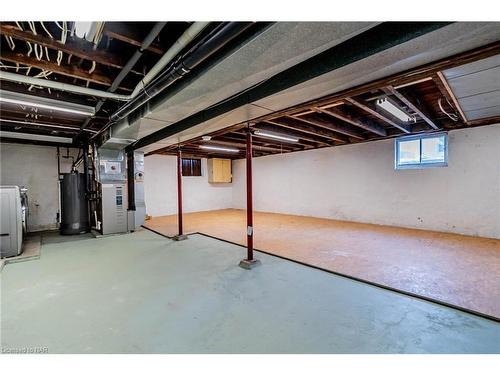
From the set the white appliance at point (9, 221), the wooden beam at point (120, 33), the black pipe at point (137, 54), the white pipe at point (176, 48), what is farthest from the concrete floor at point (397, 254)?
the wooden beam at point (120, 33)

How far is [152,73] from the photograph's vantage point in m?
2.14

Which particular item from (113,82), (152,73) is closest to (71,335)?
(152,73)

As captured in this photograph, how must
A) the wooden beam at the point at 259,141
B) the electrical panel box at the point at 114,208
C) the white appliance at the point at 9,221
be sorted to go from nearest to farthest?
1. the white appliance at the point at 9,221
2. the electrical panel box at the point at 114,208
3. the wooden beam at the point at 259,141

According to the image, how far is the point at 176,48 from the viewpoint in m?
1.70

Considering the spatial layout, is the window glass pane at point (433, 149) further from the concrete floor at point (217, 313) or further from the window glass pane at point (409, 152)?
the concrete floor at point (217, 313)

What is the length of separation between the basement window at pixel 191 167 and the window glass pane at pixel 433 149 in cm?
725

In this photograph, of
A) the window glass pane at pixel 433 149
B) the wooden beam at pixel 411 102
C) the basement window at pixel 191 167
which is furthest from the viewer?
the basement window at pixel 191 167

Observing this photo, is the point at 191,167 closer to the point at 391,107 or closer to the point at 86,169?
the point at 86,169

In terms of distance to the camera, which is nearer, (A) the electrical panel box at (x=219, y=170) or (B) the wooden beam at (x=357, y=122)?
(B) the wooden beam at (x=357, y=122)

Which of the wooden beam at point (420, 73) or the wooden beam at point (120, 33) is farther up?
the wooden beam at point (120, 33)

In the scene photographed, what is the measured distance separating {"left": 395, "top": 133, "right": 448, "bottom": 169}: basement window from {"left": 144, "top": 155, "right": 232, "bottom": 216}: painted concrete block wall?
6.62m

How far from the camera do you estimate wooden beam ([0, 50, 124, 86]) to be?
215cm

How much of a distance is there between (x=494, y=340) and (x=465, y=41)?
210cm

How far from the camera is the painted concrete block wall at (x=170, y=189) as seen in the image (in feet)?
25.6
